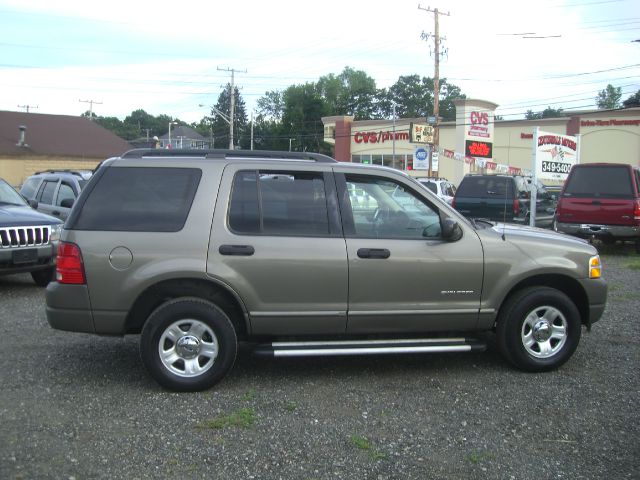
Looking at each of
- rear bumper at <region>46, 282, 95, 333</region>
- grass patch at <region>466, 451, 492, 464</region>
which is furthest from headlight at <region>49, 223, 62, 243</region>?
grass patch at <region>466, 451, 492, 464</region>

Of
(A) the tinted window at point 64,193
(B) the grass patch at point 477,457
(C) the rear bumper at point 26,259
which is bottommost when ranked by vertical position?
(B) the grass patch at point 477,457

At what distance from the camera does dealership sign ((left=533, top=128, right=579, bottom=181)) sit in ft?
56.9

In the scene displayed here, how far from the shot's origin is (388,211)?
17.5 feet

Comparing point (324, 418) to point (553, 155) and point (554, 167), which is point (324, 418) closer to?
point (554, 167)

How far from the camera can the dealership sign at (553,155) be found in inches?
683

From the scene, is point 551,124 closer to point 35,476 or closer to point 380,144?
point 380,144

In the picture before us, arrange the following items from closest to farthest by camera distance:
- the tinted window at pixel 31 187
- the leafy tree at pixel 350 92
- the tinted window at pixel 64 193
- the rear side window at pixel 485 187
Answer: the tinted window at pixel 64 193 < the tinted window at pixel 31 187 < the rear side window at pixel 485 187 < the leafy tree at pixel 350 92

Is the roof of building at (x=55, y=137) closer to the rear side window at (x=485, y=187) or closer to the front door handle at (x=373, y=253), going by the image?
the rear side window at (x=485, y=187)

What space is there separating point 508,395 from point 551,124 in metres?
41.5

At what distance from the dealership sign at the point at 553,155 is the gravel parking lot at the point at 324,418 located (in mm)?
11953

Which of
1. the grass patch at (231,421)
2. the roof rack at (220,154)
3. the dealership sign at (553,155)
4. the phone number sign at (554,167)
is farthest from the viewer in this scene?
the phone number sign at (554,167)

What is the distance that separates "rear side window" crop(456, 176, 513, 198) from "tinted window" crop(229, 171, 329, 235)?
11599mm

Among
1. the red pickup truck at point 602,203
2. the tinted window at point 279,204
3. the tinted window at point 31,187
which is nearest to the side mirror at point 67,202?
the tinted window at point 31,187

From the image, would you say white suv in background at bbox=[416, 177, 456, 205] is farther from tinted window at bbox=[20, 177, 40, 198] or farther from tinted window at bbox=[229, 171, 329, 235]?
tinted window at bbox=[229, 171, 329, 235]
